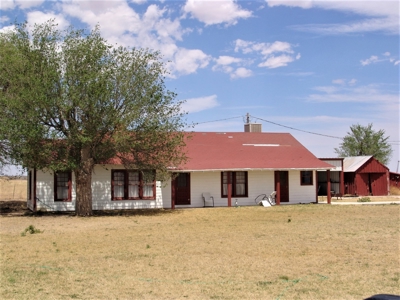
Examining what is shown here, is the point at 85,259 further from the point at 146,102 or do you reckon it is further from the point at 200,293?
the point at 146,102

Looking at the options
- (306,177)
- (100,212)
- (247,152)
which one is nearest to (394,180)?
(306,177)

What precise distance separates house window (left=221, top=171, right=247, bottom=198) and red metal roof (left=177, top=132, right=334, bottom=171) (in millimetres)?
729

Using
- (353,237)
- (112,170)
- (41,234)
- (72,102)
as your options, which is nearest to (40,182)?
(112,170)

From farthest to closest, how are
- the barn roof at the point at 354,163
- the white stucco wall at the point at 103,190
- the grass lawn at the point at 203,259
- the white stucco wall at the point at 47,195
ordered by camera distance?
the barn roof at the point at 354,163 < the white stucco wall at the point at 103,190 < the white stucco wall at the point at 47,195 < the grass lawn at the point at 203,259

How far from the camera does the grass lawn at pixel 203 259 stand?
337 inches

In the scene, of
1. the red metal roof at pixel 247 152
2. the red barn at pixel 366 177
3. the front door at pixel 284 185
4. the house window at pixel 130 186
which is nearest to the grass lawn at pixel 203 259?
the house window at pixel 130 186

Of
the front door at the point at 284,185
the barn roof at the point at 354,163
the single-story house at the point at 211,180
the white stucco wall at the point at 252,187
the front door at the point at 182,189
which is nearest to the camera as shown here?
the single-story house at the point at 211,180

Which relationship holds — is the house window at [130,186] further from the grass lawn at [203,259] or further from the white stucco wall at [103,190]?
the grass lawn at [203,259]

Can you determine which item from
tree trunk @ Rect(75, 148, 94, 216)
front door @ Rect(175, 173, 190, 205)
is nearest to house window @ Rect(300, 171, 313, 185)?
front door @ Rect(175, 173, 190, 205)

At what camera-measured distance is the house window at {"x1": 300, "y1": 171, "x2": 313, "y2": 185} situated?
99.1 feet

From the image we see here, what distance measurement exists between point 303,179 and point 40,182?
51.4 ft

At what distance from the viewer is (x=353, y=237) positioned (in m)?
14.7

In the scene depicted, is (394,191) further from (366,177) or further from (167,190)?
(167,190)

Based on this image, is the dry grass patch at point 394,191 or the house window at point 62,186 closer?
the house window at point 62,186
